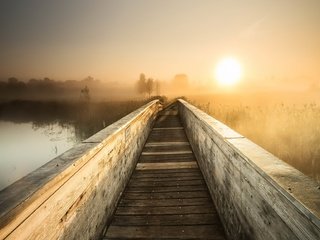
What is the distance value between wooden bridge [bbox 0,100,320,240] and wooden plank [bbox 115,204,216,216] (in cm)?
1

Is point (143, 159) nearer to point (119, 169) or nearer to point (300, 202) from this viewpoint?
point (119, 169)

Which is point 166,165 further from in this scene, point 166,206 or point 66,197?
point 66,197

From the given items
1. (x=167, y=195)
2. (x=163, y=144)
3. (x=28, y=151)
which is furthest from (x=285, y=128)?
(x=28, y=151)

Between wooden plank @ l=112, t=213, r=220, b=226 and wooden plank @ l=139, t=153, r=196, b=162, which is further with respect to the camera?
wooden plank @ l=139, t=153, r=196, b=162

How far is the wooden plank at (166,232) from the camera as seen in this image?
→ 2.68m

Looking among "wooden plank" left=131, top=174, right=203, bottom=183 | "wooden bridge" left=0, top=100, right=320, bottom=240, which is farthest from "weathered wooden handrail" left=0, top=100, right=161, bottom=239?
"wooden plank" left=131, top=174, right=203, bottom=183

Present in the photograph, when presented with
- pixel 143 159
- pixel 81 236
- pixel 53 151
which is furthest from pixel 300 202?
pixel 53 151

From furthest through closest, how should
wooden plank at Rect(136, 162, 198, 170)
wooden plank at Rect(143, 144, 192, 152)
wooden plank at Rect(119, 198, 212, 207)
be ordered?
wooden plank at Rect(143, 144, 192, 152) < wooden plank at Rect(136, 162, 198, 170) < wooden plank at Rect(119, 198, 212, 207)

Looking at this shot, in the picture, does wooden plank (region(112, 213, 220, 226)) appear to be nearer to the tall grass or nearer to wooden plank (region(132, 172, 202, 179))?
wooden plank (region(132, 172, 202, 179))

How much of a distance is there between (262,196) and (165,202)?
218 cm

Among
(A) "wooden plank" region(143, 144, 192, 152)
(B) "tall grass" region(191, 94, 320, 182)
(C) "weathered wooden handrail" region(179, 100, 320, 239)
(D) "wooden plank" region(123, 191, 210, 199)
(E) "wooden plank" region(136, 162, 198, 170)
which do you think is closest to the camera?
(C) "weathered wooden handrail" region(179, 100, 320, 239)

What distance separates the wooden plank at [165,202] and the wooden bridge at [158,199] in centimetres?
1

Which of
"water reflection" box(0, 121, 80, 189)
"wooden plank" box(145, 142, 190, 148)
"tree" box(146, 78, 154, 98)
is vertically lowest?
"water reflection" box(0, 121, 80, 189)

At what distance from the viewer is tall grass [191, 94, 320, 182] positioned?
24.8ft
